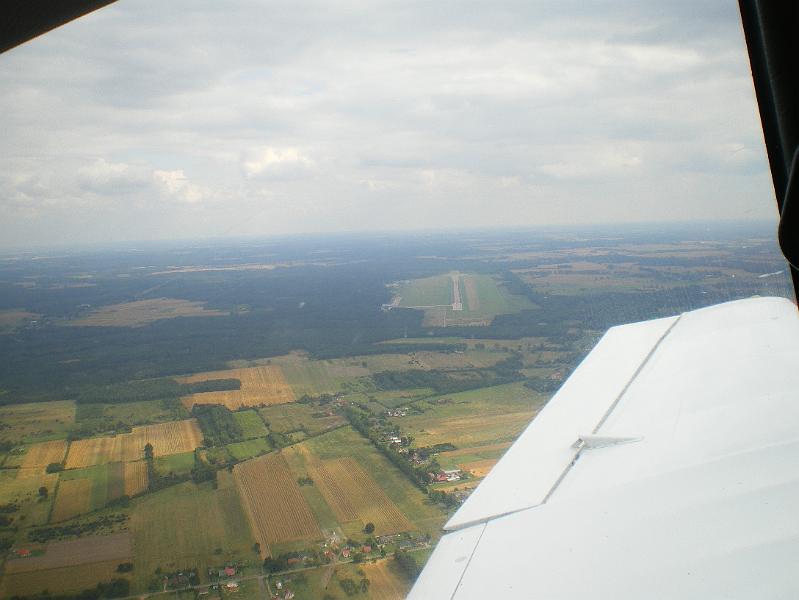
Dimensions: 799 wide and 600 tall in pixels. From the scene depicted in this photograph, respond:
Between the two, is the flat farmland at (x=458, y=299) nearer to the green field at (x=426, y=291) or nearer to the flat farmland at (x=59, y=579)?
the green field at (x=426, y=291)

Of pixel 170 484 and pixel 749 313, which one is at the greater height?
pixel 749 313

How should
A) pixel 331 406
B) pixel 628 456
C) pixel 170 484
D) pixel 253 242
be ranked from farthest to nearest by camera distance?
pixel 253 242, pixel 331 406, pixel 170 484, pixel 628 456

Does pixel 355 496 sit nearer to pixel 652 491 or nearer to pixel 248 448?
pixel 248 448

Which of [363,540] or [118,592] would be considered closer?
[118,592]

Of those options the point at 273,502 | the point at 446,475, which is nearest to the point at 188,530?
the point at 273,502

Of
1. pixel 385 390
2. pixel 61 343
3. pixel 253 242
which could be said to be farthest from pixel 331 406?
pixel 253 242

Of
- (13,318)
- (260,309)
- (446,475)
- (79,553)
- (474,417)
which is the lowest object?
(474,417)

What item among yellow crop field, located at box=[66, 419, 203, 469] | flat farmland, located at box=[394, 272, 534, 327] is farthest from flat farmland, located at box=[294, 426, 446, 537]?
flat farmland, located at box=[394, 272, 534, 327]

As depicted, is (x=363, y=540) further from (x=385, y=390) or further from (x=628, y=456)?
(x=385, y=390)
